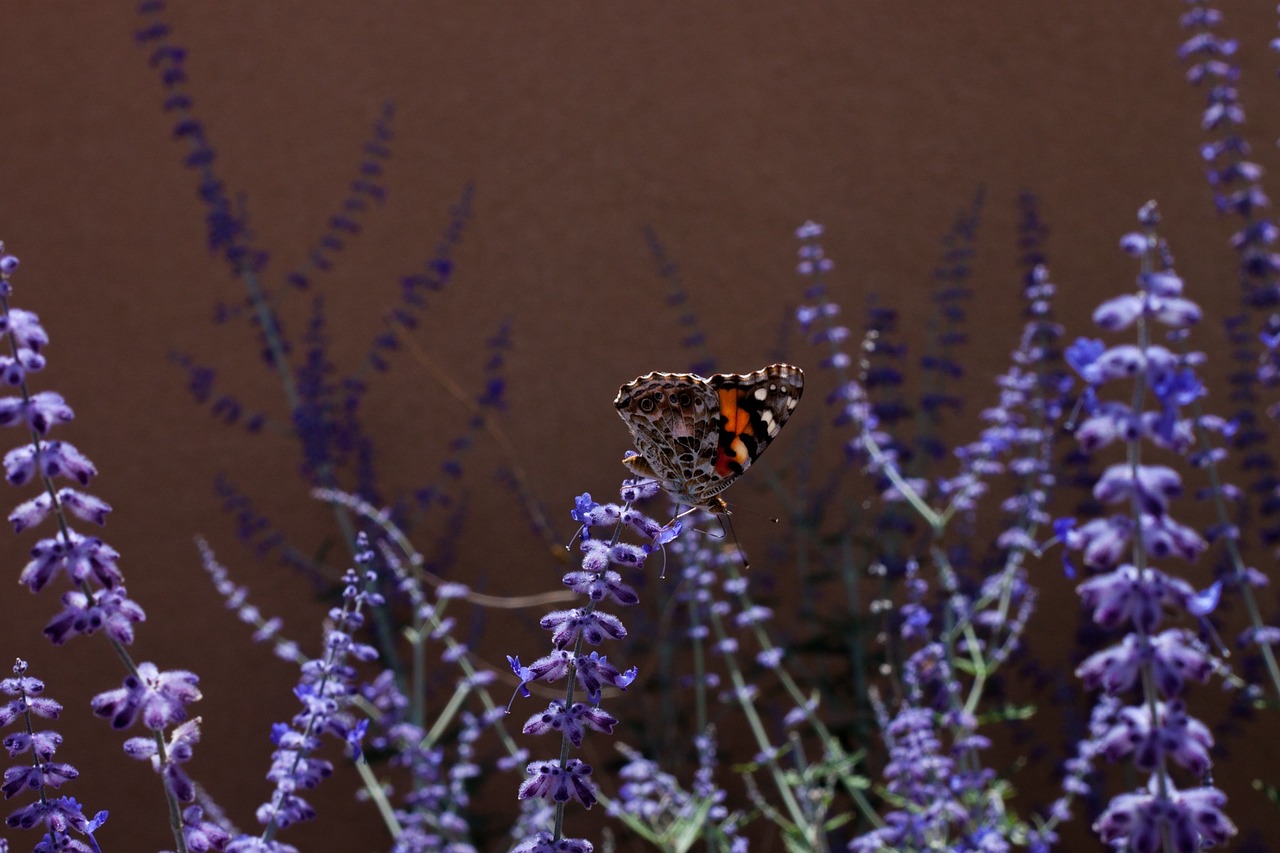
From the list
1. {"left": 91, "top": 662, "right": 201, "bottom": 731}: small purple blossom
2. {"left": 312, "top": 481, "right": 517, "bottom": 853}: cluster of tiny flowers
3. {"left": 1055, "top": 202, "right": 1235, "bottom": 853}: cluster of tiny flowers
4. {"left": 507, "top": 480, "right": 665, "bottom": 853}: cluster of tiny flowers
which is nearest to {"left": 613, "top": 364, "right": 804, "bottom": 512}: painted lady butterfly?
{"left": 312, "top": 481, "right": 517, "bottom": 853}: cluster of tiny flowers

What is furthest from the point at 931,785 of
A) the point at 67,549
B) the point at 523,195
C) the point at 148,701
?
the point at 523,195

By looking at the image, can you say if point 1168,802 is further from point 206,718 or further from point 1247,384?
point 206,718

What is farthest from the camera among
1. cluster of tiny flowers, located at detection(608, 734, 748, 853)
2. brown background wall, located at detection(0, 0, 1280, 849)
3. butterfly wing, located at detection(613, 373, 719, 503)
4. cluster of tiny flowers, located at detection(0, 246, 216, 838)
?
brown background wall, located at detection(0, 0, 1280, 849)

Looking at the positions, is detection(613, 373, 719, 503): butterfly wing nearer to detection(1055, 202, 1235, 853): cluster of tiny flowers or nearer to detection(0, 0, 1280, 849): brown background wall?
detection(1055, 202, 1235, 853): cluster of tiny flowers

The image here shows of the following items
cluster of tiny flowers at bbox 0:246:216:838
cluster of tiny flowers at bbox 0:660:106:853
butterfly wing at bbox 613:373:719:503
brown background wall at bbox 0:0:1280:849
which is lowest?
cluster of tiny flowers at bbox 0:660:106:853

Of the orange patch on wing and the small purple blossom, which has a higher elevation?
the orange patch on wing

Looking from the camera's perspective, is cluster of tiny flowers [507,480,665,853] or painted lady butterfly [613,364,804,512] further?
painted lady butterfly [613,364,804,512]
